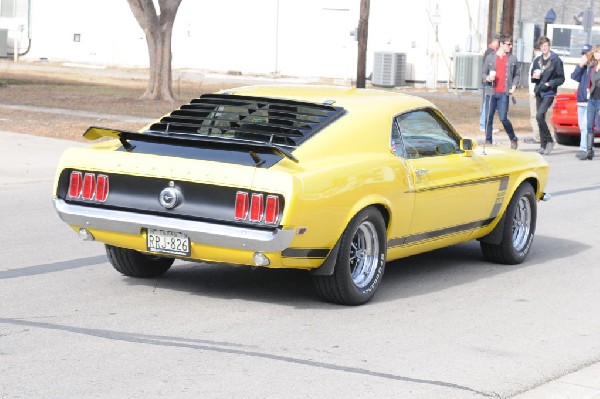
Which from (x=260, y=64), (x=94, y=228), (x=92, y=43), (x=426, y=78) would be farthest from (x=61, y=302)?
(x=92, y=43)

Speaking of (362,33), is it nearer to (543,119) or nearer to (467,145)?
(543,119)

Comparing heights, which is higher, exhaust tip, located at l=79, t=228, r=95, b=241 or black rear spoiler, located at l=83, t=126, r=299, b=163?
black rear spoiler, located at l=83, t=126, r=299, b=163

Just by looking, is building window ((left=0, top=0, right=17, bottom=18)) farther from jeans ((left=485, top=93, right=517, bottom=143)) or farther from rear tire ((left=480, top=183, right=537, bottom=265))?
rear tire ((left=480, top=183, right=537, bottom=265))

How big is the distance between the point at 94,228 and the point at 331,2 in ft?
126

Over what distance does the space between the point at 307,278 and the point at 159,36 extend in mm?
21694

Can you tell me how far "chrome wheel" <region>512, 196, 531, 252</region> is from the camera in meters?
10.5

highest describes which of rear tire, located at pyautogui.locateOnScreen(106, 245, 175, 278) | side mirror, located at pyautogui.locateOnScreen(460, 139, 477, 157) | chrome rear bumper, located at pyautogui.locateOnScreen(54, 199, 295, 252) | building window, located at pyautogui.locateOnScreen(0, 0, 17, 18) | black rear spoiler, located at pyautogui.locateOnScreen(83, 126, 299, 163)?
building window, located at pyautogui.locateOnScreen(0, 0, 17, 18)

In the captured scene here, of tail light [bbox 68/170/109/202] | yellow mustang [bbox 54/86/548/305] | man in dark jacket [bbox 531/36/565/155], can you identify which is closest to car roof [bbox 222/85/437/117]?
yellow mustang [bbox 54/86/548/305]

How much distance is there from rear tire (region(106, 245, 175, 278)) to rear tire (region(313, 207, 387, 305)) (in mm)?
1391

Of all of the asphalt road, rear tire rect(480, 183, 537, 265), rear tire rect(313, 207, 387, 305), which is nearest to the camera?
the asphalt road

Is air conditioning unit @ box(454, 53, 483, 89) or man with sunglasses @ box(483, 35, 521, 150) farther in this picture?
air conditioning unit @ box(454, 53, 483, 89)

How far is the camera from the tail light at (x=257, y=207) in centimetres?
778

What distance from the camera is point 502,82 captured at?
2191 cm

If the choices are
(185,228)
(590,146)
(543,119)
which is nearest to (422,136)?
(185,228)
